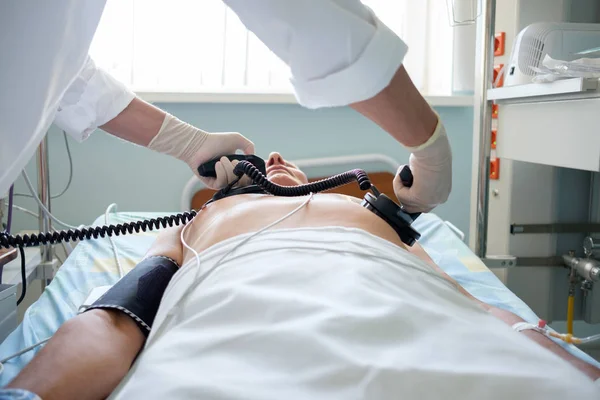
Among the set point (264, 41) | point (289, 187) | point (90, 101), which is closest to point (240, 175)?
point (289, 187)

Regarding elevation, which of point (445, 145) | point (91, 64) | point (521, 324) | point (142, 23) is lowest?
point (521, 324)

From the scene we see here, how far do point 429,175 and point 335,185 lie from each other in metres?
0.41

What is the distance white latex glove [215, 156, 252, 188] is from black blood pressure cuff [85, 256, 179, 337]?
1.19ft

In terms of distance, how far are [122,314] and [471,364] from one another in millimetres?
650

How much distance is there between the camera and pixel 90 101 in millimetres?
1319

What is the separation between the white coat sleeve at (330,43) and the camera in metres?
0.58

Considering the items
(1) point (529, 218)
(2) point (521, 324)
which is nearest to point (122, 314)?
(2) point (521, 324)

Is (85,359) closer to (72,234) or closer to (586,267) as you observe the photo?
(72,234)

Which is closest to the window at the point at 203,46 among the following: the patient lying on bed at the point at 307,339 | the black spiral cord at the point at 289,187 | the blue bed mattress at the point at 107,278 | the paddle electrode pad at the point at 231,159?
the blue bed mattress at the point at 107,278

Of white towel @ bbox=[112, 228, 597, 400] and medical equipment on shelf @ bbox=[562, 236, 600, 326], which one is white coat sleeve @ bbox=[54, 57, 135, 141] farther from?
medical equipment on shelf @ bbox=[562, 236, 600, 326]

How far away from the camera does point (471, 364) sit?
61 cm

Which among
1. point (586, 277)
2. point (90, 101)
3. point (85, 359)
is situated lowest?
point (586, 277)

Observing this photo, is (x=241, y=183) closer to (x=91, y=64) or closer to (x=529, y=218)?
(x=91, y=64)

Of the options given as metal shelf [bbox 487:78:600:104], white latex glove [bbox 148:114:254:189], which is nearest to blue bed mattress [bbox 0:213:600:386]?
white latex glove [bbox 148:114:254:189]
